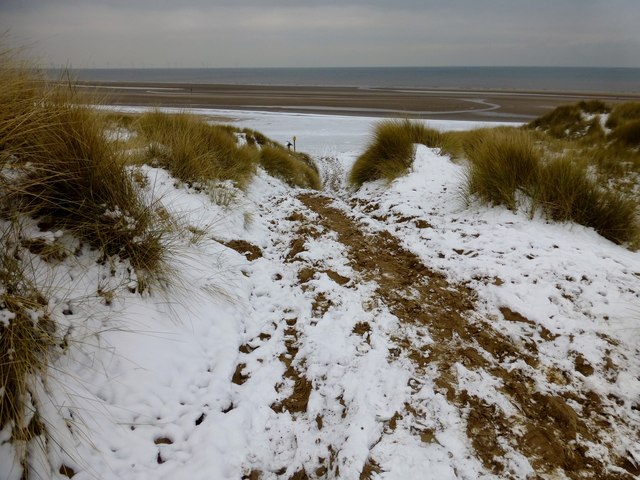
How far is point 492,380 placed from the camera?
227cm

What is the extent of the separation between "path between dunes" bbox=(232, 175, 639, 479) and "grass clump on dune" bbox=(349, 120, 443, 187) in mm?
4599

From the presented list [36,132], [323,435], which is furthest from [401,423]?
[36,132]

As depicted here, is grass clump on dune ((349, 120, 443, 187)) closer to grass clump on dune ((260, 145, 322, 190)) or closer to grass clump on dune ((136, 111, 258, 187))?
grass clump on dune ((260, 145, 322, 190))

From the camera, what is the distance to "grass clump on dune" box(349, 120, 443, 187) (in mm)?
7652

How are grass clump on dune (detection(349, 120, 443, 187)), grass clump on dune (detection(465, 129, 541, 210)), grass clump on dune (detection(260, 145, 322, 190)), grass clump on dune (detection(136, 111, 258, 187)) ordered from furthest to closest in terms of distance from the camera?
grass clump on dune (detection(260, 145, 322, 190)) → grass clump on dune (detection(349, 120, 443, 187)) → grass clump on dune (detection(136, 111, 258, 187)) → grass clump on dune (detection(465, 129, 541, 210))

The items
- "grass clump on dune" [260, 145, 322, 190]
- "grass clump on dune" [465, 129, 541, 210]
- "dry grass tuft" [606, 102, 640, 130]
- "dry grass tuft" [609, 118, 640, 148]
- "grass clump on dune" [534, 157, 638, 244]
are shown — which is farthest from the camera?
"dry grass tuft" [606, 102, 640, 130]

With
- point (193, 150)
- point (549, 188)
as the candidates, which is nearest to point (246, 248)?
point (193, 150)

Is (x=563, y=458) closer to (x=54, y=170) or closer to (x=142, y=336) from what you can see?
(x=142, y=336)

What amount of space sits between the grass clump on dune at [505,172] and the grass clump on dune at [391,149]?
2.16 m

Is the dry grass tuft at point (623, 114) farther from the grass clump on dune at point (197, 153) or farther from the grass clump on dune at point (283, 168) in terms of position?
the grass clump on dune at point (197, 153)

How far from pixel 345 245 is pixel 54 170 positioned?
3139 mm

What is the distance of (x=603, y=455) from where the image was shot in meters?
1.81

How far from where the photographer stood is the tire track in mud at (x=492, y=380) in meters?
1.81

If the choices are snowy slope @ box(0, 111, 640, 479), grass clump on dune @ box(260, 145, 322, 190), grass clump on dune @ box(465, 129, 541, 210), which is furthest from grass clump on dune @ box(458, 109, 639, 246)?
grass clump on dune @ box(260, 145, 322, 190)
